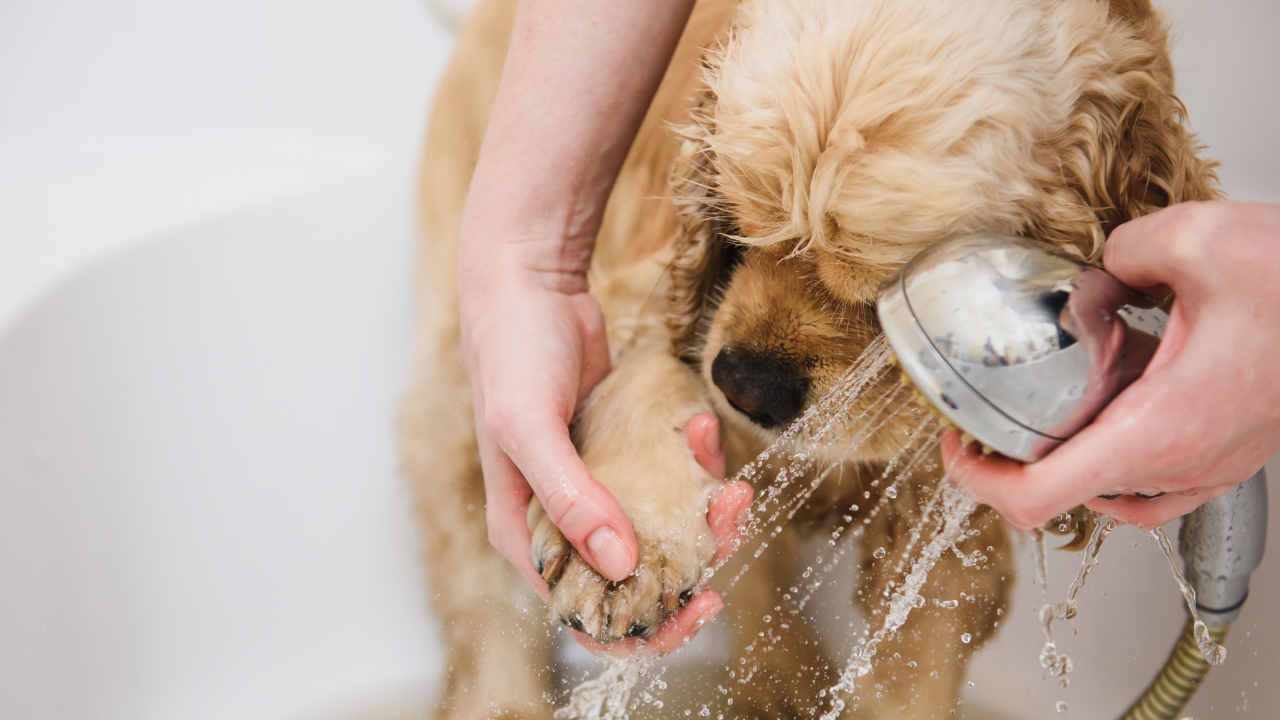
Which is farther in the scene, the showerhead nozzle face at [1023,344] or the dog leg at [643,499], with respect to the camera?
the dog leg at [643,499]

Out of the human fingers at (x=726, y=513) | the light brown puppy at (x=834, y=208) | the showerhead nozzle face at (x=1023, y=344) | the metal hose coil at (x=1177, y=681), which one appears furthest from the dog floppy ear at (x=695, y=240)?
the metal hose coil at (x=1177, y=681)

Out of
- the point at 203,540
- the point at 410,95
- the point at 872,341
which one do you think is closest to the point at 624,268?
the point at 872,341

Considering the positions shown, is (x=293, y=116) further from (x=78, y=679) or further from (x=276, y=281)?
(x=78, y=679)

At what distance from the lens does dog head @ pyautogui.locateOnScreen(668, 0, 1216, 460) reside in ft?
2.45

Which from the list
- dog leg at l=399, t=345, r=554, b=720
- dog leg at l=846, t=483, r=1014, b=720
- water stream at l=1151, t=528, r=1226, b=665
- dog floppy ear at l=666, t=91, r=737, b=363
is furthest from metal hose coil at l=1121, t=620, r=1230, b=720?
dog leg at l=399, t=345, r=554, b=720

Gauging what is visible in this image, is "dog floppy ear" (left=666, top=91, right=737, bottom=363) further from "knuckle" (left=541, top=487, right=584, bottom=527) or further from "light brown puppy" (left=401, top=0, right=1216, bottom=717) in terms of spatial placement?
"knuckle" (left=541, top=487, right=584, bottom=527)

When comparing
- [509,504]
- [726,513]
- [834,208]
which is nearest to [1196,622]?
[726,513]

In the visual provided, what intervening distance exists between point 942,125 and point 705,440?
0.46 m

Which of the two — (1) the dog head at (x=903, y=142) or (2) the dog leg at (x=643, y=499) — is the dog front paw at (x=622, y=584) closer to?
(2) the dog leg at (x=643, y=499)

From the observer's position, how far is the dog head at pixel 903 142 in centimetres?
75

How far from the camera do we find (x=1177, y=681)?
103cm

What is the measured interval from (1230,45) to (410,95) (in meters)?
1.37

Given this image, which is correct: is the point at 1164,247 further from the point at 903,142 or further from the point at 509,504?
the point at 509,504

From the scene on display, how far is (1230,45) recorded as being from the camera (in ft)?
3.05
